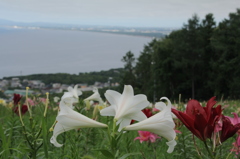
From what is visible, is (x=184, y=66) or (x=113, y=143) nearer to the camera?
(x=113, y=143)

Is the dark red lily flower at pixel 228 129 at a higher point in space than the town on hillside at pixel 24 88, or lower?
higher

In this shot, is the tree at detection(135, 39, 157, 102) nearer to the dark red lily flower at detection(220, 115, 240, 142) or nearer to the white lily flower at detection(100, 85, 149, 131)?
the dark red lily flower at detection(220, 115, 240, 142)

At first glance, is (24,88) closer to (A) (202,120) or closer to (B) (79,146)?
(B) (79,146)

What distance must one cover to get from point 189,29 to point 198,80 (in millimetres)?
5536

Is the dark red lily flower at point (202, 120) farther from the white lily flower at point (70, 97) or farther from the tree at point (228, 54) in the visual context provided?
the tree at point (228, 54)

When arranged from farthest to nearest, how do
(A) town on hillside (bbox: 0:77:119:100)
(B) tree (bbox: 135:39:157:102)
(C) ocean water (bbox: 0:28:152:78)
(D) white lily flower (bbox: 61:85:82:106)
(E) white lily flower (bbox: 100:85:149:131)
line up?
1. (C) ocean water (bbox: 0:28:152:78)
2. (B) tree (bbox: 135:39:157:102)
3. (A) town on hillside (bbox: 0:77:119:100)
4. (D) white lily flower (bbox: 61:85:82:106)
5. (E) white lily flower (bbox: 100:85:149:131)

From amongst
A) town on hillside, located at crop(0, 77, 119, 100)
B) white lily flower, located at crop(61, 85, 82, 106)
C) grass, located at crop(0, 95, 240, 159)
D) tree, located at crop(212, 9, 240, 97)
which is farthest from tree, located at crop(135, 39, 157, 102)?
white lily flower, located at crop(61, 85, 82, 106)

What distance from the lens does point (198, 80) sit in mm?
31062

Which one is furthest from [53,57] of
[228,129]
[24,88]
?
[228,129]

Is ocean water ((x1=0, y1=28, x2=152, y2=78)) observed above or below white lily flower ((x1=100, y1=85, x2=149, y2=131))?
below

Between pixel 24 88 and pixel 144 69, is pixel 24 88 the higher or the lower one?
the higher one

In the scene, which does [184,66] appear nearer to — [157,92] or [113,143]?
[157,92]

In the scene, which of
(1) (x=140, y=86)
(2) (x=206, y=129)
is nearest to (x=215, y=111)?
(2) (x=206, y=129)

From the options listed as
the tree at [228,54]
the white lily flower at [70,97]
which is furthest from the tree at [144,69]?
the white lily flower at [70,97]
